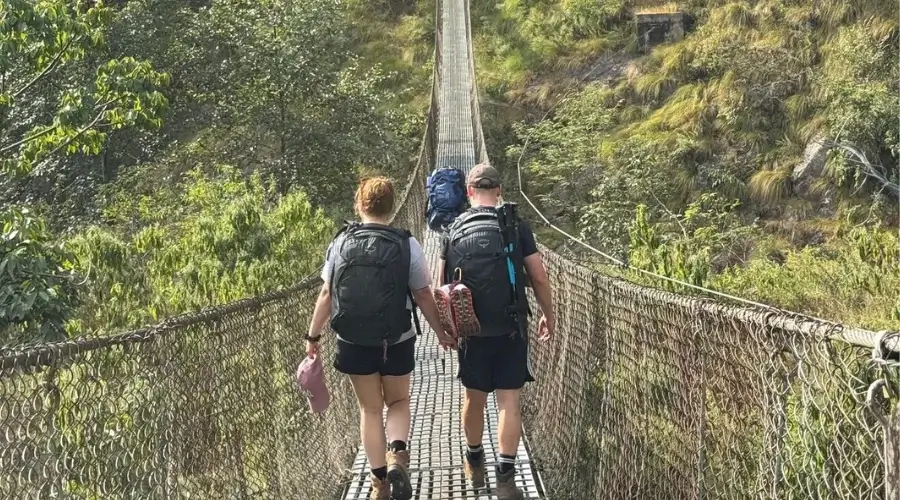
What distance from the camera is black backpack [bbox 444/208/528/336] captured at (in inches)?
96.9

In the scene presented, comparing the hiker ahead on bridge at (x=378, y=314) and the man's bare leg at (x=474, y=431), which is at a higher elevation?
the hiker ahead on bridge at (x=378, y=314)

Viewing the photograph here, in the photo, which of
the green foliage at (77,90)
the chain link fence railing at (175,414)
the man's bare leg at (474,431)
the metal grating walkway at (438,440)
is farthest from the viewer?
the green foliage at (77,90)

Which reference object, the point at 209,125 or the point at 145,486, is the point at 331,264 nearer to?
the point at 145,486

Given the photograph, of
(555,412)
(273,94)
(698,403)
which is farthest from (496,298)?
(273,94)

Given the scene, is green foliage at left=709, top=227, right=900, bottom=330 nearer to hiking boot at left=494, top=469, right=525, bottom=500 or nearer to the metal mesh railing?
the metal mesh railing

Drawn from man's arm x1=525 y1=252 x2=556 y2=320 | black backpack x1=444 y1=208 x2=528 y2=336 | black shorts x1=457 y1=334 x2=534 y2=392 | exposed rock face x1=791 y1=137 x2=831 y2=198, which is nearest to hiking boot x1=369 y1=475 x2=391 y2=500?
black shorts x1=457 y1=334 x2=534 y2=392

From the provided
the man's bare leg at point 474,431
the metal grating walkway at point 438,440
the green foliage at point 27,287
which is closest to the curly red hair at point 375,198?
the man's bare leg at point 474,431

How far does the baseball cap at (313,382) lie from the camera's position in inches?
94.7

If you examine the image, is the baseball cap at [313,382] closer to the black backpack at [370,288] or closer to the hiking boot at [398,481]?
the black backpack at [370,288]

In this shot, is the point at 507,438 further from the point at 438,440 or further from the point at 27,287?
the point at 27,287

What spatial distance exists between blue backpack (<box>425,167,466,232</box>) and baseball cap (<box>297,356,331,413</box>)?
4.17ft

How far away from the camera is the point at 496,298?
2455 mm

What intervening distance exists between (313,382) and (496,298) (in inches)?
20.4

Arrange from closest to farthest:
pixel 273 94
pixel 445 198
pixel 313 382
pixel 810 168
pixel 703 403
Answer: pixel 703 403 → pixel 313 382 → pixel 445 198 → pixel 810 168 → pixel 273 94
